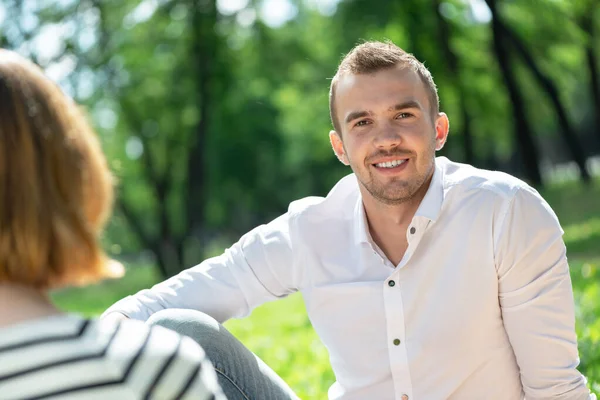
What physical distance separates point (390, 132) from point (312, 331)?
20.4 ft

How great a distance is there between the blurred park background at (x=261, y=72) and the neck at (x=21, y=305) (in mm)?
7643

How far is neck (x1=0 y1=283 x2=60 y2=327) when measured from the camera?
59.6 inches

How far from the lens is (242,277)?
3.36m

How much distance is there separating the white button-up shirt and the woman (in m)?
1.49

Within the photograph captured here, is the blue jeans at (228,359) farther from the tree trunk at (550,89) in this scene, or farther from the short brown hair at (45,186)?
the tree trunk at (550,89)

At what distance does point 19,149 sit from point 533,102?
2457 cm

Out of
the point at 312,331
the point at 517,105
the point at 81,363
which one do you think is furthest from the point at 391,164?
the point at 517,105

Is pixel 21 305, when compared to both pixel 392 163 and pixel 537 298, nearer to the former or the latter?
pixel 537 298

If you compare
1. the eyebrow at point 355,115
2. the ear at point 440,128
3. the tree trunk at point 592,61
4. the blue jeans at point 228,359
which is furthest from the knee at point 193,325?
the tree trunk at point 592,61

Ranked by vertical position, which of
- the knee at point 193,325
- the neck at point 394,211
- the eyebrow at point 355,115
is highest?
the eyebrow at point 355,115

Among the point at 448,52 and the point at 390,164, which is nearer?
the point at 390,164

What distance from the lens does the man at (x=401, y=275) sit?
285 centimetres

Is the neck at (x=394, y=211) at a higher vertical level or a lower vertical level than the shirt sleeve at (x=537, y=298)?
higher

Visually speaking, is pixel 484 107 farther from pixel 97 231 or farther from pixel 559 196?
pixel 97 231
